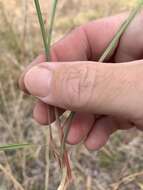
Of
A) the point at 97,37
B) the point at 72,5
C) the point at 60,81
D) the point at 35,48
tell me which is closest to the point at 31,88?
the point at 60,81

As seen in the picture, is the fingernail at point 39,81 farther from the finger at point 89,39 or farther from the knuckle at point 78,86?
the finger at point 89,39

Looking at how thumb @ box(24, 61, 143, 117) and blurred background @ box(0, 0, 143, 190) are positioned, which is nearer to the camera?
thumb @ box(24, 61, 143, 117)

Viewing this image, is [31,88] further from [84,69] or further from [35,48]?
[35,48]

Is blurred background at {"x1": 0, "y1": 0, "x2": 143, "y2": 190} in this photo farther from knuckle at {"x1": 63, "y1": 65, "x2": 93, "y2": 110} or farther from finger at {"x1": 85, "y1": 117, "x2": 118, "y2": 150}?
knuckle at {"x1": 63, "y1": 65, "x2": 93, "y2": 110}

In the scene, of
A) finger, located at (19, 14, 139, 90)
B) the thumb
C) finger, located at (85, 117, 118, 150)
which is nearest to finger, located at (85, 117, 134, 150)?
finger, located at (85, 117, 118, 150)

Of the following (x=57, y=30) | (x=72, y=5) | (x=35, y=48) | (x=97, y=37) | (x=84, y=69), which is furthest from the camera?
(x=72, y=5)

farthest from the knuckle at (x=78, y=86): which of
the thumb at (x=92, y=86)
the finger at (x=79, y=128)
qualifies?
the finger at (x=79, y=128)
